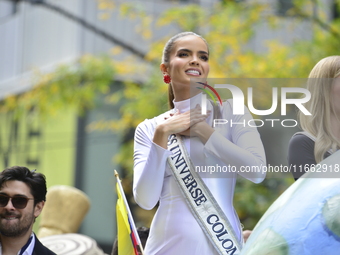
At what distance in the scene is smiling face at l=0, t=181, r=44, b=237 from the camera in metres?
3.60

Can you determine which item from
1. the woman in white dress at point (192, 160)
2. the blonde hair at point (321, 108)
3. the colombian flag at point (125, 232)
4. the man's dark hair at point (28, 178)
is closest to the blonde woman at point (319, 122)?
the blonde hair at point (321, 108)

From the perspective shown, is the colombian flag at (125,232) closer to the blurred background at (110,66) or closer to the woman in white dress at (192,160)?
the woman in white dress at (192,160)

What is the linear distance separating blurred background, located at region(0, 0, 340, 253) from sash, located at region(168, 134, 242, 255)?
4669 mm

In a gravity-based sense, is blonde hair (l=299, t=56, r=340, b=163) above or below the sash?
above

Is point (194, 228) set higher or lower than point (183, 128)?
lower

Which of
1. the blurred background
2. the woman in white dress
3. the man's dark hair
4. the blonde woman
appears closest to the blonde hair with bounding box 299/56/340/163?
the blonde woman

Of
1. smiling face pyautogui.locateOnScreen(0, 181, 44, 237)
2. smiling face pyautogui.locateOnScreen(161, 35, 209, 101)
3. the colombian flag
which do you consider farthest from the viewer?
smiling face pyautogui.locateOnScreen(0, 181, 44, 237)

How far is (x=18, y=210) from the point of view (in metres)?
3.62

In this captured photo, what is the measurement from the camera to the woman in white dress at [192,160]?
3080 mm

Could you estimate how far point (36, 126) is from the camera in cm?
1540

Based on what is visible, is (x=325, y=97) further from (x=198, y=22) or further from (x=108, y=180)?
(x=108, y=180)

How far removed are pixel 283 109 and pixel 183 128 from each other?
491mm

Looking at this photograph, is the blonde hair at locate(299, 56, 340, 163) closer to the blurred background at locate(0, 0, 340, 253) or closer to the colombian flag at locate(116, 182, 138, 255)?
the colombian flag at locate(116, 182, 138, 255)

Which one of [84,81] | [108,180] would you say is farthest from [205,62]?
[108,180]
